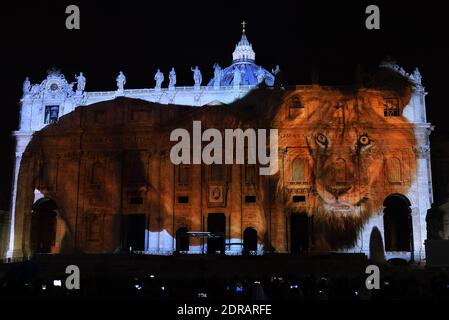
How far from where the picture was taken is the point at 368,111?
47656 mm

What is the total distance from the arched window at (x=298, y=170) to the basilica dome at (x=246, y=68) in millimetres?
17673

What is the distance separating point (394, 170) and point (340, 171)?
14.6 feet

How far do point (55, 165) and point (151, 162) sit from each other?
8.64 meters

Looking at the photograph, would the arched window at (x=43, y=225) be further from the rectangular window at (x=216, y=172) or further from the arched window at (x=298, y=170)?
the arched window at (x=298, y=170)

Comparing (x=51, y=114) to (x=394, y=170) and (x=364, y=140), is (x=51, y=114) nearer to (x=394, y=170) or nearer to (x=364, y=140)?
(x=364, y=140)

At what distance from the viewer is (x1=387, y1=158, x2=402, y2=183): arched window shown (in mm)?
46500

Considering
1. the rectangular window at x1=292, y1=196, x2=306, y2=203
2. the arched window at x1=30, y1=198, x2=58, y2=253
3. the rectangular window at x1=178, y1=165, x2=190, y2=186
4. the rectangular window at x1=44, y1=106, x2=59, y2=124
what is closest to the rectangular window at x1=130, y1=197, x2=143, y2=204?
the rectangular window at x1=178, y1=165, x2=190, y2=186

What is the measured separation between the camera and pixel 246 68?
6744 cm

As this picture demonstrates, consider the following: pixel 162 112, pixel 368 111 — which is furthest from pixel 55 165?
pixel 368 111

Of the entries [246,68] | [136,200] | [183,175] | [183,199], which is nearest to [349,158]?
[183,175]

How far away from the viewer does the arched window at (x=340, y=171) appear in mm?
46594
